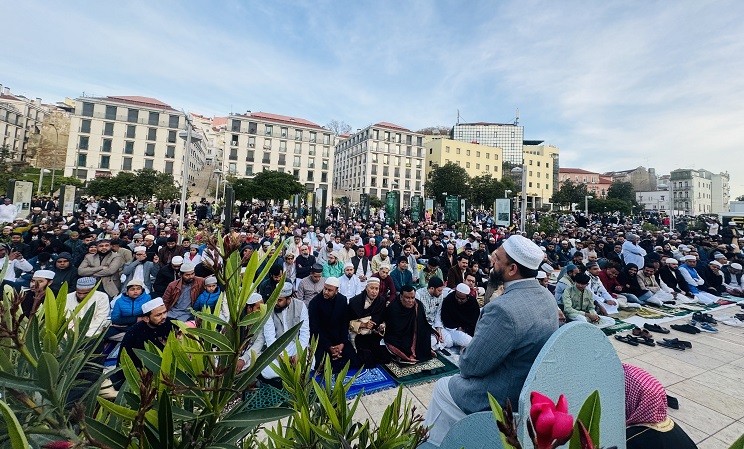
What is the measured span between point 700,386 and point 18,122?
8406cm

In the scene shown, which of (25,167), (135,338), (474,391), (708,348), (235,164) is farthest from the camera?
(235,164)

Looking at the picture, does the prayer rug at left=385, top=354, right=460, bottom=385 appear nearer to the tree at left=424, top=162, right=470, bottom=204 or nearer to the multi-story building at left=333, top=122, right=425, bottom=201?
the tree at left=424, top=162, right=470, bottom=204

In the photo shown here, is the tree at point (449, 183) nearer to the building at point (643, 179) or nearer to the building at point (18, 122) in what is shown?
the building at point (643, 179)

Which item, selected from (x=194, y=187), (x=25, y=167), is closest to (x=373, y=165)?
(x=194, y=187)

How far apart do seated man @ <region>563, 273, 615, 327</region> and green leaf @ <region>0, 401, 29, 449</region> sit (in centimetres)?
723

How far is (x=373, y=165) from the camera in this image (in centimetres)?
5794

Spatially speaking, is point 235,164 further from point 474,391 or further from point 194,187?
point 474,391

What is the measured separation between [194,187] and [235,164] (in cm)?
900

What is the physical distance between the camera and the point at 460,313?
5.59m

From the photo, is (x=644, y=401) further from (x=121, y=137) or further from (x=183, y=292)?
(x=121, y=137)

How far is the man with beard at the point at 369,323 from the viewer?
4941 mm

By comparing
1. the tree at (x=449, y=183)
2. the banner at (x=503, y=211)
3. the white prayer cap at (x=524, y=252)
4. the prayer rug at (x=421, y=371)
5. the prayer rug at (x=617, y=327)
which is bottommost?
the prayer rug at (x=421, y=371)

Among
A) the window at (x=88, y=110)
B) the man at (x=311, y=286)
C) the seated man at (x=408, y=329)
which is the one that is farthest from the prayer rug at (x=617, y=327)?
the window at (x=88, y=110)

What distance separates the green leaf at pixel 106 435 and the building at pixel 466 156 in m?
58.7
